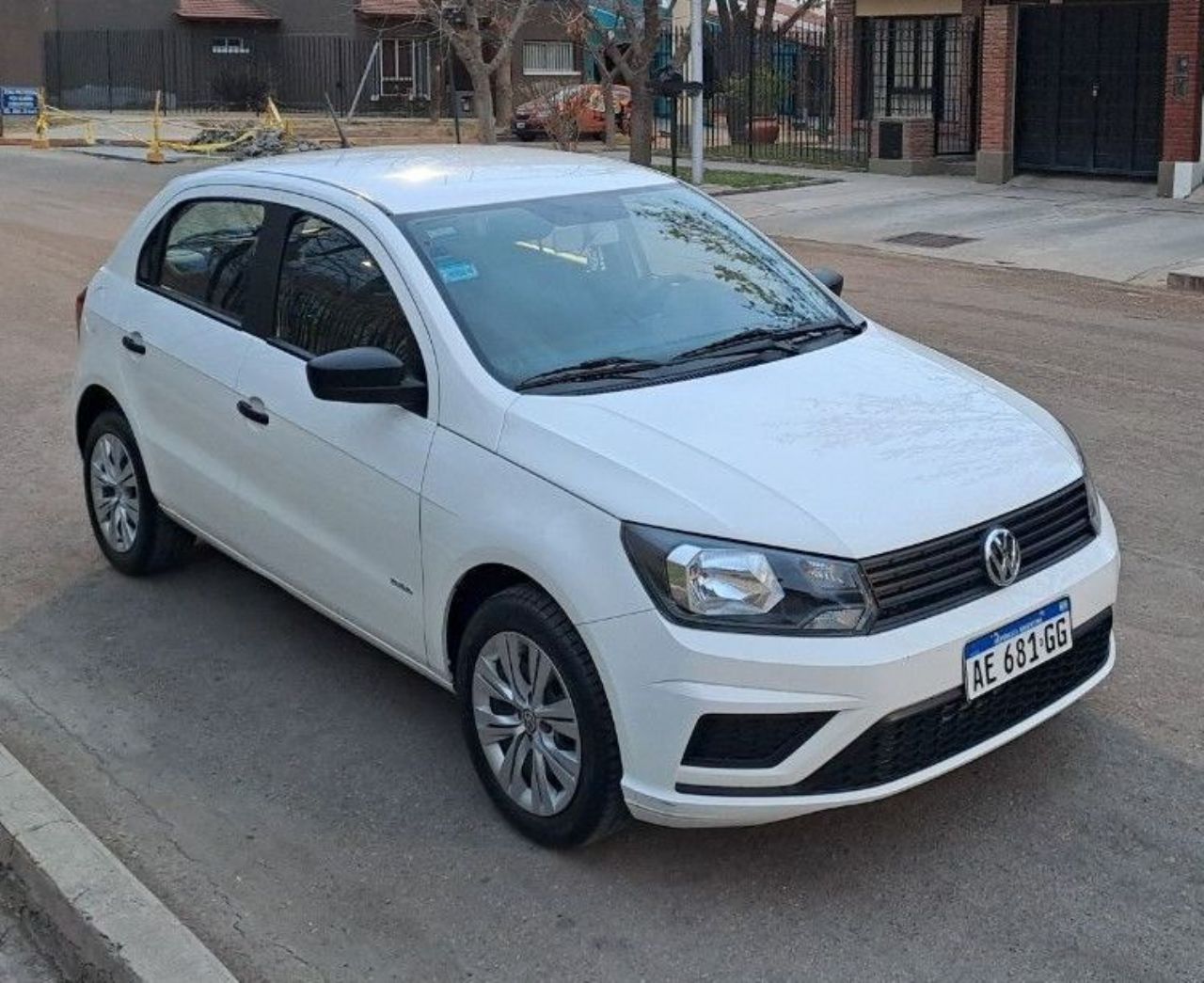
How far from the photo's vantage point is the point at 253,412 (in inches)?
200

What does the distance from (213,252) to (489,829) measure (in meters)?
2.53

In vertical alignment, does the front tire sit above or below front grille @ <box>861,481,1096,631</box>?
below

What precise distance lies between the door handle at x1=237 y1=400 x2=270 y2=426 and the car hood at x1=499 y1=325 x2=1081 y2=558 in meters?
1.20

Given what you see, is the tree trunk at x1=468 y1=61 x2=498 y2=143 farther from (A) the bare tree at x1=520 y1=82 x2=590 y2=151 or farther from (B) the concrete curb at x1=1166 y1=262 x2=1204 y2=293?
(B) the concrete curb at x1=1166 y1=262 x2=1204 y2=293

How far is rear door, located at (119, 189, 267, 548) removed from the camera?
534 cm

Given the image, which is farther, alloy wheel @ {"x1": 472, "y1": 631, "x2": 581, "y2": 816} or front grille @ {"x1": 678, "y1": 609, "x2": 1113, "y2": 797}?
alloy wheel @ {"x1": 472, "y1": 631, "x2": 581, "y2": 816}

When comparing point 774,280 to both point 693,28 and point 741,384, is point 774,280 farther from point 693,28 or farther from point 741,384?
point 693,28

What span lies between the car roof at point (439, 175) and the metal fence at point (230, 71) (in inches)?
1670

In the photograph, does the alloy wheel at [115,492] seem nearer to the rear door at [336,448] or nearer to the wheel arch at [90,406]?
the wheel arch at [90,406]

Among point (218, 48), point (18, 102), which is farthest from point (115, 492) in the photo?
point (218, 48)

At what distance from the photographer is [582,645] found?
12.6ft

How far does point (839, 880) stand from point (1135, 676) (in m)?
1.60

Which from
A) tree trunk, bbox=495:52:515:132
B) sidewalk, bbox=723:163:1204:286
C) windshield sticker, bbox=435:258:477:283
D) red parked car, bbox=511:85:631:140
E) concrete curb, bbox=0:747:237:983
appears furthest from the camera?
tree trunk, bbox=495:52:515:132

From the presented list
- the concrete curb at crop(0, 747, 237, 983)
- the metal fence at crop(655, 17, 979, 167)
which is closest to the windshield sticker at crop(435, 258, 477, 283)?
the concrete curb at crop(0, 747, 237, 983)
